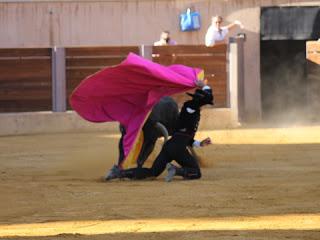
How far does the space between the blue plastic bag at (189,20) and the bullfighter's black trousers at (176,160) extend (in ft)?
28.2

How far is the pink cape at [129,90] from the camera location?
32.4 ft

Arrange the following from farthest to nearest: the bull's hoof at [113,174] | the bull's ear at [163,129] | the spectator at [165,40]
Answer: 1. the spectator at [165,40]
2. the bull's ear at [163,129]
3. the bull's hoof at [113,174]

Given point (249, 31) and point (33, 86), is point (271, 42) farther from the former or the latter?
point (33, 86)

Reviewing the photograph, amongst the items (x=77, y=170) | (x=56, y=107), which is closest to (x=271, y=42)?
(x=56, y=107)

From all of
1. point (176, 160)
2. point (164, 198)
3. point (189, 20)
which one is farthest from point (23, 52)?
point (164, 198)

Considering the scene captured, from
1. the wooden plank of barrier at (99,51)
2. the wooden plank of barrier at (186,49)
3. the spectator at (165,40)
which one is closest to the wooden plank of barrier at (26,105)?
the wooden plank of barrier at (99,51)

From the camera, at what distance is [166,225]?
6.80 metres

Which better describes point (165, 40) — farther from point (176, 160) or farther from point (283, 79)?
point (176, 160)

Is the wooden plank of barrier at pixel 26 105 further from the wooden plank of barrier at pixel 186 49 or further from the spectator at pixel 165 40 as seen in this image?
the spectator at pixel 165 40

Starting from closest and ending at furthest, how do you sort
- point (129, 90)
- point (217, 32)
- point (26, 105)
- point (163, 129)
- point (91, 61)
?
1. point (163, 129)
2. point (129, 90)
3. point (26, 105)
4. point (91, 61)
5. point (217, 32)

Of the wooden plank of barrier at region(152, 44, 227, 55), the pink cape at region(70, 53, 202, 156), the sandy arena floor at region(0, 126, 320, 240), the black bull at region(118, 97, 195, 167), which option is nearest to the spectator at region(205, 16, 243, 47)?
the wooden plank of barrier at region(152, 44, 227, 55)

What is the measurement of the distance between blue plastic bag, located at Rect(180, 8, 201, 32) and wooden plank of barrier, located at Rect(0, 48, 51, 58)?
273 centimetres

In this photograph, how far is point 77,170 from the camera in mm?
10852

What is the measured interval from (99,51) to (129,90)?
6743mm
